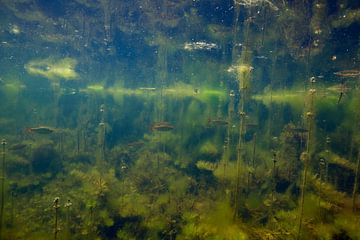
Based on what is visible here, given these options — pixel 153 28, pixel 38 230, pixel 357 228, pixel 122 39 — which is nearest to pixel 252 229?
pixel 357 228

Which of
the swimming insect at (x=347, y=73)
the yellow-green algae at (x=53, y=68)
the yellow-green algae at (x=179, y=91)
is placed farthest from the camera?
the yellow-green algae at (x=179, y=91)

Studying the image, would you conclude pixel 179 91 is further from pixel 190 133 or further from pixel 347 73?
pixel 347 73

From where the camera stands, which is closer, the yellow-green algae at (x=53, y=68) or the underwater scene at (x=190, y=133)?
the underwater scene at (x=190, y=133)

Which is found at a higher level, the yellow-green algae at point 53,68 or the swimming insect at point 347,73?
the yellow-green algae at point 53,68

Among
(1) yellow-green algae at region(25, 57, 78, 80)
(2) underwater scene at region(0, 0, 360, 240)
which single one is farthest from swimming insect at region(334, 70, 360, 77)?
(1) yellow-green algae at region(25, 57, 78, 80)

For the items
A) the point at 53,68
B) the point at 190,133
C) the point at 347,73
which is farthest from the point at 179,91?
the point at 347,73

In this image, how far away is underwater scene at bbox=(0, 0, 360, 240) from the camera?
895 cm

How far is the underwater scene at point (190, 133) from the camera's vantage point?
8.95 m

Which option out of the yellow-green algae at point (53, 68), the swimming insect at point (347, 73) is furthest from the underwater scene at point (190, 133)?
the yellow-green algae at point (53, 68)

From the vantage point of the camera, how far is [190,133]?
20.6 m

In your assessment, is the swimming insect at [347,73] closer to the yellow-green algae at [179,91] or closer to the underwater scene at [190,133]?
the underwater scene at [190,133]

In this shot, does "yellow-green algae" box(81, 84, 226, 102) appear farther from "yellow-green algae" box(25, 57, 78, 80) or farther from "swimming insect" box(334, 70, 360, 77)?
"swimming insect" box(334, 70, 360, 77)

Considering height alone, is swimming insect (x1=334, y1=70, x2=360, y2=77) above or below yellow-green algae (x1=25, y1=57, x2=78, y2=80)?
below

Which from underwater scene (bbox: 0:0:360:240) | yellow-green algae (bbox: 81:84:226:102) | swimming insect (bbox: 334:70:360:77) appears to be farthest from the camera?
yellow-green algae (bbox: 81:84:226:102)
